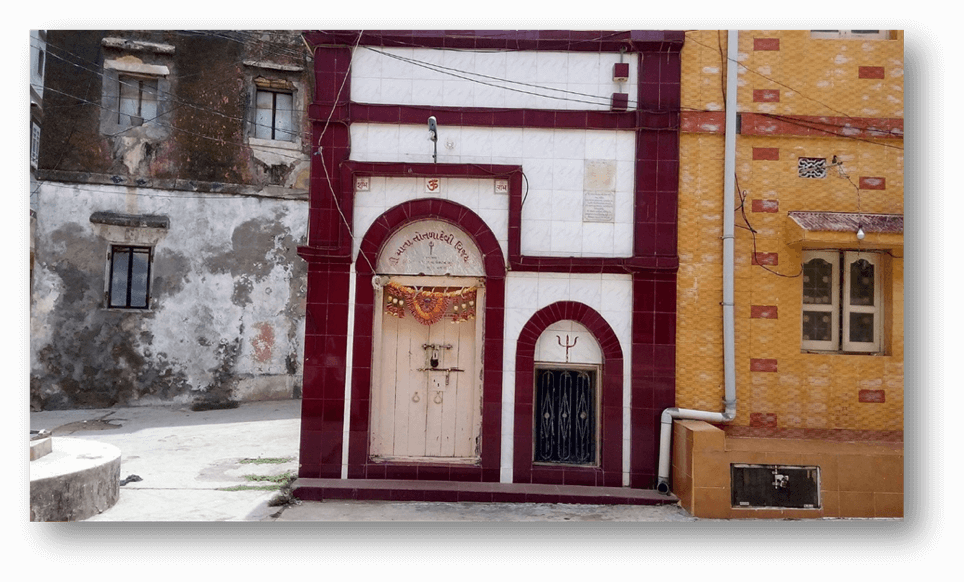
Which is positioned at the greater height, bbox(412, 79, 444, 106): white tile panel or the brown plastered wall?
bbox(412, 79, 444, 106): white tile panel

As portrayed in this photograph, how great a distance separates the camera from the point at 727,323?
6.25m

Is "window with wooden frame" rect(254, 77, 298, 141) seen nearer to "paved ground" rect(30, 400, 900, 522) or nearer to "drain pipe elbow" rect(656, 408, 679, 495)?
"paved ground" rect(30, 400, 900, 522)

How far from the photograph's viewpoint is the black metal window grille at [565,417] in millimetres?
6434

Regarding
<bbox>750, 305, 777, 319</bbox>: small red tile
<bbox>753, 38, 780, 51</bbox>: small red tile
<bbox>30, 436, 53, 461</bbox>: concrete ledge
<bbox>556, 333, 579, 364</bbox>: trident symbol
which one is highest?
<bbox>753, 38, 780, 51</bbox>: small red tile

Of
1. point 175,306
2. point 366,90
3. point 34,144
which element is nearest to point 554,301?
point 366,90

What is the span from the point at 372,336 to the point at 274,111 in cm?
331

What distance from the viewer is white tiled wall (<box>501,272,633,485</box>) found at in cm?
637

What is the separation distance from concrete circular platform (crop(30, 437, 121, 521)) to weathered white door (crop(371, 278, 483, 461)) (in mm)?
2198

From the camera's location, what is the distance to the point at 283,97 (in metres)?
8.20

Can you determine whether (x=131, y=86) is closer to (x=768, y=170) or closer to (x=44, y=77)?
(x=44, y=77)

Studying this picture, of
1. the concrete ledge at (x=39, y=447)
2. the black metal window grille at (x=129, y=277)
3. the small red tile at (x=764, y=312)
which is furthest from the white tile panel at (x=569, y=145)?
the concrete ledge at (x=39, y=447)

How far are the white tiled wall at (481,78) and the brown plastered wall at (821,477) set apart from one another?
319 centimetres

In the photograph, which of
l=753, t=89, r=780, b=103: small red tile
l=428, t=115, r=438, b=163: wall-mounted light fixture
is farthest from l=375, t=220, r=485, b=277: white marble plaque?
l=753, t=89, r=780, b=103: small red tile

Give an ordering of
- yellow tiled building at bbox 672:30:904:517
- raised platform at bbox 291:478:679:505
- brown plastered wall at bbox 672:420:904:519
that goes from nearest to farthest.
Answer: brown plastered wall at bbox 672:420:904:519 → raised platform at bbox 291:478:679:505 → yellow tiled building at bbox 672:30:904:517
